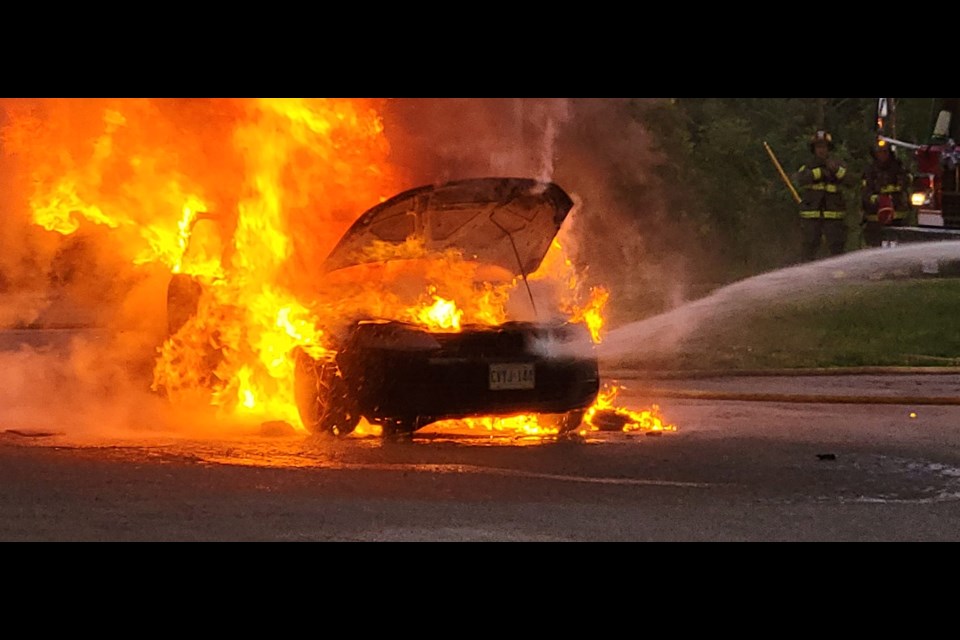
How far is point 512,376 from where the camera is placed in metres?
9.90

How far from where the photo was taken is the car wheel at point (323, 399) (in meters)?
9.81

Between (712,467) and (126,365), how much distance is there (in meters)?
7.21

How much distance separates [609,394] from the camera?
1194 cm

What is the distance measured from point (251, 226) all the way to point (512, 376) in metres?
2.55

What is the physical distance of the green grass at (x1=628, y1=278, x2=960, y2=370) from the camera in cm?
1609

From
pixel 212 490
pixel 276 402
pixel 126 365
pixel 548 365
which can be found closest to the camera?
pixel 212 490

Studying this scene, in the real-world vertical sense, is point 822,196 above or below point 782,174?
below

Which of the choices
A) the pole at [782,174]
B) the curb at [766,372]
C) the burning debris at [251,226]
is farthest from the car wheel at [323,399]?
the pole at [782,174]

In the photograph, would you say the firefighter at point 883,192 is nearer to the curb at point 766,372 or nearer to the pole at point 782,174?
the pole at point 782,174

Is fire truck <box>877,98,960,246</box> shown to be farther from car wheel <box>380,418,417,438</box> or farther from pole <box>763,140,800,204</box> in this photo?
car wheel <box>380,418,417,438</box>

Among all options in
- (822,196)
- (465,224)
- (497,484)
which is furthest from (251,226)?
(822,196)

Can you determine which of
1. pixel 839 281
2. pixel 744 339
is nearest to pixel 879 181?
pixel 839 281

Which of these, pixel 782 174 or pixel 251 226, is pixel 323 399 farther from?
pixel 782 174
